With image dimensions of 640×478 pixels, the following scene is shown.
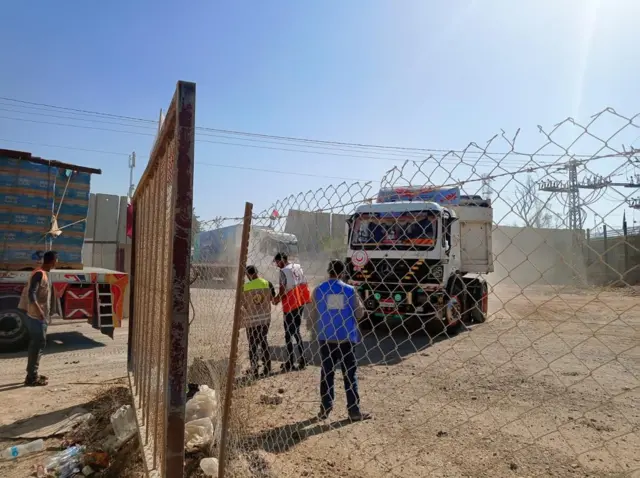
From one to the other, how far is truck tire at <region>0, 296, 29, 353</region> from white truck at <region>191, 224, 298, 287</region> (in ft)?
12.7

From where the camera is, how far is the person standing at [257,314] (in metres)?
5.91

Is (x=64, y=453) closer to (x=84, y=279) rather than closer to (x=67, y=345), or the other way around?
(x=84, y=279)

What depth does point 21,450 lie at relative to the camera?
374 centimetres

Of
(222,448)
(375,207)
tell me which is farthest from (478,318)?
(222,448)

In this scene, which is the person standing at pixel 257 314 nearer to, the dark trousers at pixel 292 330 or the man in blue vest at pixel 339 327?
the dark trousers at pixel 292 330

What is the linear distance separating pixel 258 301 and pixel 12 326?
4.72m

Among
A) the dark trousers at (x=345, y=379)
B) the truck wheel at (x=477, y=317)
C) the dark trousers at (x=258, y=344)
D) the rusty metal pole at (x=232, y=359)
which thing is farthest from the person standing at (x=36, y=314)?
the truck wheel at (x=477, y=317)

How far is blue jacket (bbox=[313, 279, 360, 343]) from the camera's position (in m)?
4.34

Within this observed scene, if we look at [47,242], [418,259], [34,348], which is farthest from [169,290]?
[47,242]

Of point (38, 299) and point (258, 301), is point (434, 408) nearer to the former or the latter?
point (258, 301)

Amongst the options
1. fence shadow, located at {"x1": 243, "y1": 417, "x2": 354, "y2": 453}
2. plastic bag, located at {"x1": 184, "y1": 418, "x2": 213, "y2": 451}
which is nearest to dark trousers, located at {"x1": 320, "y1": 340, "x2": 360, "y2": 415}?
fence shadow, located at {"x1": 243, "y1": 417, "x2": 354, "y2": 453}

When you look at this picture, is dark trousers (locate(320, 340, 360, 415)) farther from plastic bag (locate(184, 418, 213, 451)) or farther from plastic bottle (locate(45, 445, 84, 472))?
plastic bottle (locate(45, 445, 84, 472))

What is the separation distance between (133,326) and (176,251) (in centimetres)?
327

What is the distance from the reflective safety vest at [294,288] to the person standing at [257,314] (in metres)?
0.25
